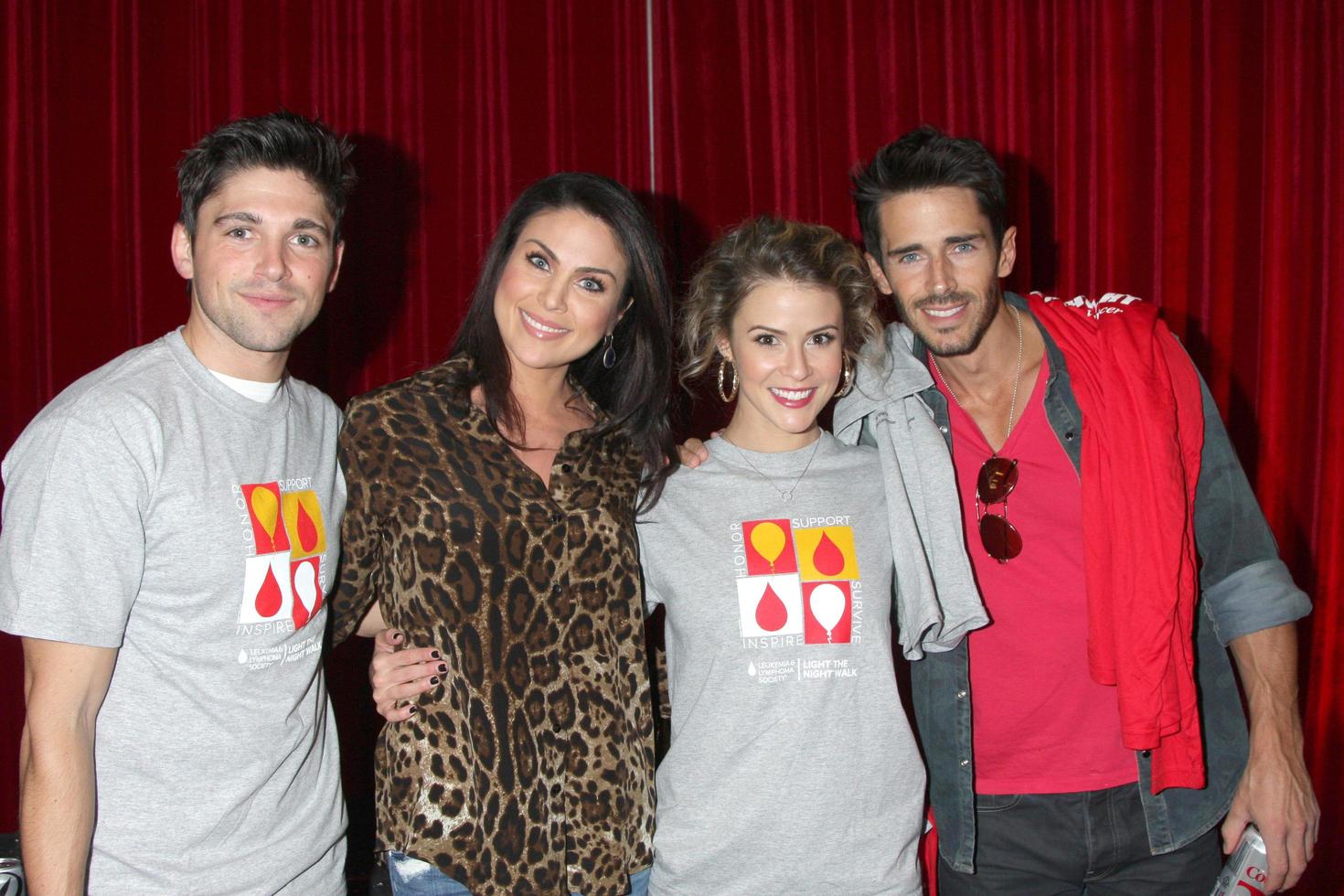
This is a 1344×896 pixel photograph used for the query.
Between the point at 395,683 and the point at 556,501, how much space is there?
37cm

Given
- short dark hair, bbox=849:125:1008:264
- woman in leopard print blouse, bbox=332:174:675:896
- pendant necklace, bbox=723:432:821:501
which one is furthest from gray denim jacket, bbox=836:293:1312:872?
woman in leopard print blouse, bbox=332:174:675:896

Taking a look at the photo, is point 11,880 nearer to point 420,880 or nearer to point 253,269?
point 420,880

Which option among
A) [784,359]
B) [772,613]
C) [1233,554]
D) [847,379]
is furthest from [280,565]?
[1233,554]

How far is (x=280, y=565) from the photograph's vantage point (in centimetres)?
144

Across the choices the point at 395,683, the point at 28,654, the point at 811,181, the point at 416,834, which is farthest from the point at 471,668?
the point at 811,181

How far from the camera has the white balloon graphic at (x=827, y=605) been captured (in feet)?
5.08

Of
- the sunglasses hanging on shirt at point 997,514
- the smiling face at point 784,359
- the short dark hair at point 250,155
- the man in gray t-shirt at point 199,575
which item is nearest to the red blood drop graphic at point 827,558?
the smiling face at point 784,359

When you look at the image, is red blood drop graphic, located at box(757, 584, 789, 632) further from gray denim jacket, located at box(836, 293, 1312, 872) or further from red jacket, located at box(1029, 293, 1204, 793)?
red jacket, located at box(1029, 293, 1204, 793)

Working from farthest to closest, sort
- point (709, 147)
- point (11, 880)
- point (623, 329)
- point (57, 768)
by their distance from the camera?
point (709, 147)
point (623, 329)
point (11, 880)
point (57, 768)

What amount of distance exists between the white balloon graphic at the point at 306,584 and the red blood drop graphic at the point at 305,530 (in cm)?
3

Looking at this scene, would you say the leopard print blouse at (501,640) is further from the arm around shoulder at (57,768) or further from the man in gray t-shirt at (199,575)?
the arm around shoulder at (57,768)

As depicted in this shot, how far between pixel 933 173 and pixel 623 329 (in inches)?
25.9

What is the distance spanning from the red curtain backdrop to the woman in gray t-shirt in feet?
4.68

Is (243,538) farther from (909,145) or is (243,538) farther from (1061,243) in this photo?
(1061,243)
